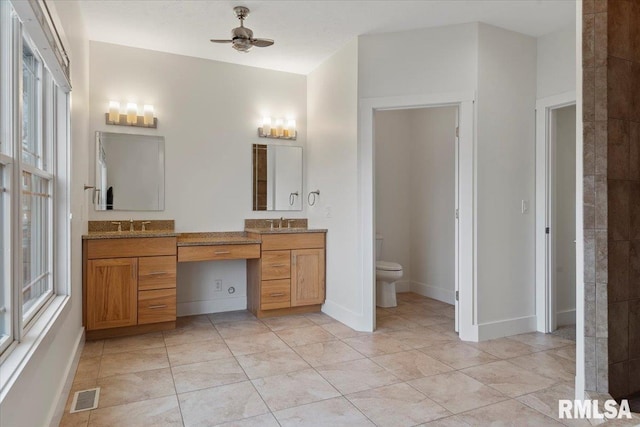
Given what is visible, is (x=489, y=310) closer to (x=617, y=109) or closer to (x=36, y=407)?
(x=617, y=109)

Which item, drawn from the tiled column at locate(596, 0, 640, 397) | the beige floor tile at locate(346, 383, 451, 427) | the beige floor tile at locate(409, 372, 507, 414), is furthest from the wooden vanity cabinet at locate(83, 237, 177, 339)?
the tiled column at locate(596, 0, 640, 397)

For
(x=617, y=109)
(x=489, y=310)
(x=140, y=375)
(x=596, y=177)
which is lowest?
(x=140, y=375)

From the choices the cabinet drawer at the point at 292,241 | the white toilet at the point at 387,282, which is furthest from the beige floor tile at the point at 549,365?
the cabinet drawer at the point at 292,241

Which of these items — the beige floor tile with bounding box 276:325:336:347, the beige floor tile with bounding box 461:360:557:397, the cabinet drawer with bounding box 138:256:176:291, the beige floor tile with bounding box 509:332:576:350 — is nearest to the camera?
the beige floor tile with bounding box 461:360:557:397

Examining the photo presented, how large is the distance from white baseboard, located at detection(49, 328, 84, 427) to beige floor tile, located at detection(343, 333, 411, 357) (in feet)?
6.40

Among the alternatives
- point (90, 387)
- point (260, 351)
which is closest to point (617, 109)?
point (260, 351)

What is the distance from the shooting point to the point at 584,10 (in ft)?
7.42

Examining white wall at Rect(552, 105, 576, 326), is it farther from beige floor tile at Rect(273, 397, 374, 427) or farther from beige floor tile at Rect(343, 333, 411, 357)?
beige floor tile at Rect(273, 397, 374, 427)

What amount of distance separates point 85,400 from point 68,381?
0.21 meters

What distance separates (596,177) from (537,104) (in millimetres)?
1699

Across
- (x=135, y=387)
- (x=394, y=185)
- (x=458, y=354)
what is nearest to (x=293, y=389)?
(x=135, y=387)

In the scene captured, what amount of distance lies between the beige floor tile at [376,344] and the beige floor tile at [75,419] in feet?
6.03

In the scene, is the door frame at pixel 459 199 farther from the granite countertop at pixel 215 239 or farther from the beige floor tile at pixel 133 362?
the beige floor tile at pixel 133 362

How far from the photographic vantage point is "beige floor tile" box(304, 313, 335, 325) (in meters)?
4.00
